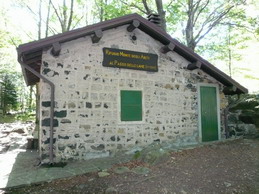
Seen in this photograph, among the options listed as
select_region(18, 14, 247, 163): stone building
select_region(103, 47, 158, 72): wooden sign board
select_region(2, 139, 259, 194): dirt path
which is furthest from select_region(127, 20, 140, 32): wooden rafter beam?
select_region(2, 139, 259, 194): dirt path

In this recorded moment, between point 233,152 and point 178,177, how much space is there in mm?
2835

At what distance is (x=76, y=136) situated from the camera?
6.12 meters

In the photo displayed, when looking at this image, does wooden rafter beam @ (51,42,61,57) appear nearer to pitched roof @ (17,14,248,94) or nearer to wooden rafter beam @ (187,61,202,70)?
pitched roof @ (17,14,248,94)

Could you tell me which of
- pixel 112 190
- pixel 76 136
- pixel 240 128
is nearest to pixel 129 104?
pixel 76 136

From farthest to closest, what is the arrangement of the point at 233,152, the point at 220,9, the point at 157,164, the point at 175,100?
the point at 220,9, the point at 175,100, the point at 233,152, the point at 157,164

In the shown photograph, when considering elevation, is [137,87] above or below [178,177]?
above

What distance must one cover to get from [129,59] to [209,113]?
416 centimetres

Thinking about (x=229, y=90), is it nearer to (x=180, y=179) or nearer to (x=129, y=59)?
(x=129, y=59)

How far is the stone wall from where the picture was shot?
19.7 ft

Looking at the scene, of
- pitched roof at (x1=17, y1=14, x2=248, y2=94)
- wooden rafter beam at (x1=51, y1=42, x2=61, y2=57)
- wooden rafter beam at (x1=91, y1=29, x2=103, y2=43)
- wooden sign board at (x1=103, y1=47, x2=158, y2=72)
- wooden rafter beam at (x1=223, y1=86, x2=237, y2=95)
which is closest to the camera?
pitched roof at (x1=17, y1=14, x2=248, y2=94)

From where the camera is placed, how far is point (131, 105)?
702 cm

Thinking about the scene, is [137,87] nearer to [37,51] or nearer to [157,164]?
[157,164]

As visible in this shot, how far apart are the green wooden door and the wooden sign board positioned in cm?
258

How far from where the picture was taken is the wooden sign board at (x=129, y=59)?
22.1ft
